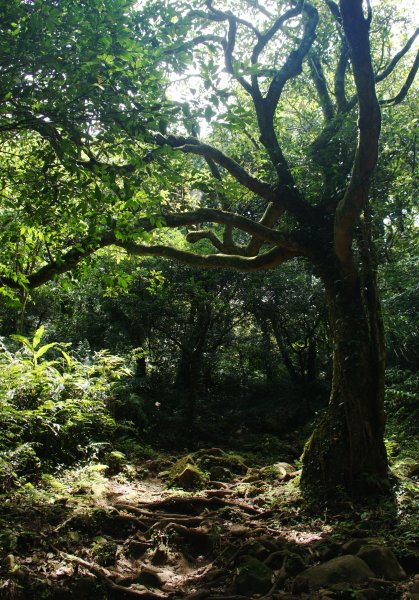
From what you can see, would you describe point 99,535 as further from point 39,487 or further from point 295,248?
point 295,248

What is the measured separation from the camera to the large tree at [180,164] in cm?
368

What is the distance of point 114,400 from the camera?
1053cm

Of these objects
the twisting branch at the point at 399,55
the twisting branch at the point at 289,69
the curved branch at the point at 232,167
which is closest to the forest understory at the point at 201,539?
the curved branch at the point at 232,167

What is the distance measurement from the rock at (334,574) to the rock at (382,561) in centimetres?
9

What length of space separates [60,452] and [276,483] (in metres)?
3.38

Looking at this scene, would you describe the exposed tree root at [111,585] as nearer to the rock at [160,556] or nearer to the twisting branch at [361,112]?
the rock at [160,556]

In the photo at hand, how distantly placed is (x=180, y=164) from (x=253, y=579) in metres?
5.74

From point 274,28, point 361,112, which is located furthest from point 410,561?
point 274,28

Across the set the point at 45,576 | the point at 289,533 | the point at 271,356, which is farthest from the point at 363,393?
the point at 271,356

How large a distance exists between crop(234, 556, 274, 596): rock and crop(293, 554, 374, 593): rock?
0.31 metres

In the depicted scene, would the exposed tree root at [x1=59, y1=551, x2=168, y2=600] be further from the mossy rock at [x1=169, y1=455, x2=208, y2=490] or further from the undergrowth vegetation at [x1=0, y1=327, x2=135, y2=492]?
the mossy rock at [x1=169, y1=455, x2=208, y2=490]

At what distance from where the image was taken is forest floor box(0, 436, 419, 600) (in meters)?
3.77

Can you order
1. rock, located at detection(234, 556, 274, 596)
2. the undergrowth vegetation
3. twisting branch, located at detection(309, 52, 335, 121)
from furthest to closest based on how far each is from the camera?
1. twisting branch, located at detection(309, 52, 335, 121)
2. the undergrowth vegetation
3. rock, located at detection(234, 556, 274, 596)

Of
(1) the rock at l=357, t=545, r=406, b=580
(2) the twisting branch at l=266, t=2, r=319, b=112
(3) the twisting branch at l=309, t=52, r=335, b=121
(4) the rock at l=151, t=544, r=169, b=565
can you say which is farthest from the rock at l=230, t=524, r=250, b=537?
(3) the twisting branch at l=309, t=52, r=335, b=121
